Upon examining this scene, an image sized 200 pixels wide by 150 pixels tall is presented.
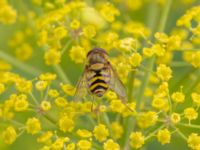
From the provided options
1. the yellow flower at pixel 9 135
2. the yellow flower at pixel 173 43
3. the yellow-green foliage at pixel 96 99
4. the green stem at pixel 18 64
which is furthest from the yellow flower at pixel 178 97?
the green stem at pixel 18 64

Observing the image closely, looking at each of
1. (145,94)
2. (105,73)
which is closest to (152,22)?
(145,94)

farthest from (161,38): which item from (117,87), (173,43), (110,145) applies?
(110,145)

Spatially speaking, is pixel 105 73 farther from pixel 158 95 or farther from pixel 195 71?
pixel 195 71

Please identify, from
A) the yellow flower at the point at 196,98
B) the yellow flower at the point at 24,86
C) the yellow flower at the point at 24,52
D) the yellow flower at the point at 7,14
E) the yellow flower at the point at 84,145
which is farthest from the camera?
the yellow flower at the point at 24,52

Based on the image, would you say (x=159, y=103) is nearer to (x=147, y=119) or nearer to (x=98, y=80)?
(x=147, y=119)

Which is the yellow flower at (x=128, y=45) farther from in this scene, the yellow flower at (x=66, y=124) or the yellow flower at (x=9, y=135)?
the yellow flower at (x=9, y=135)

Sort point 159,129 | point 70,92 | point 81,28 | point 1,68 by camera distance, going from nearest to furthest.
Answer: point 159,129
point 70,92
point 81,28
point 1,68

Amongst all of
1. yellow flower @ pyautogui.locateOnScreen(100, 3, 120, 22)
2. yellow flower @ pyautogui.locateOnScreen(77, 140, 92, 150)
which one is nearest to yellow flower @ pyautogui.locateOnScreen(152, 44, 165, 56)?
yellow flower @ pyautogui.locateOnScreen(100, 3, 120, 22)
